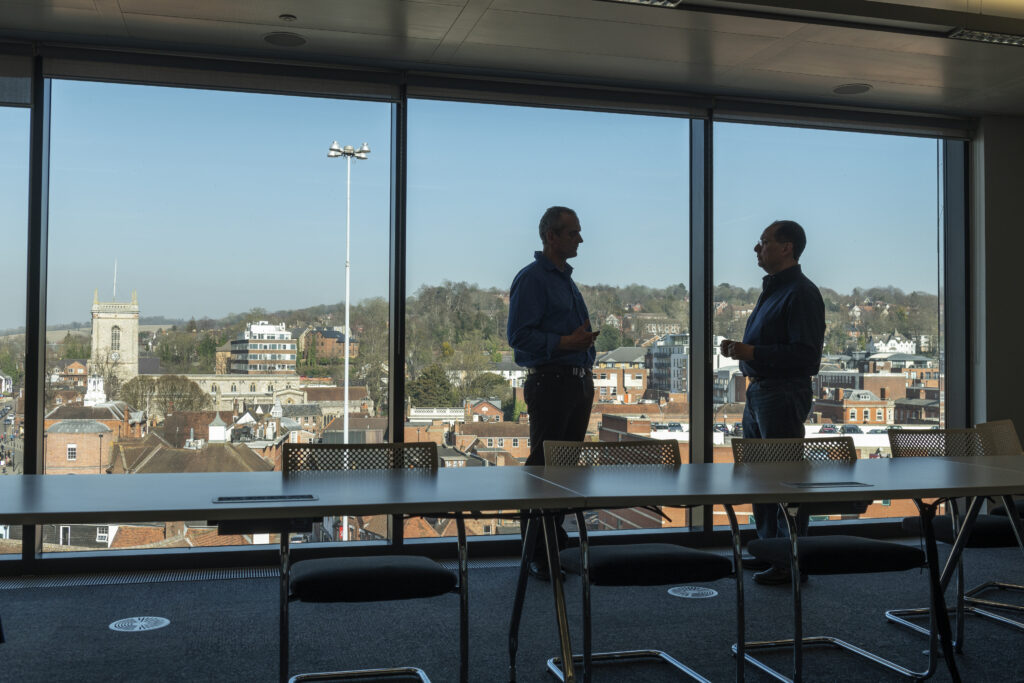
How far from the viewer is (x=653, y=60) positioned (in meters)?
5.34

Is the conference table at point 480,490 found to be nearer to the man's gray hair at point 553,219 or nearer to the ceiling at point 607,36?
the man's gray hair at point 553,219

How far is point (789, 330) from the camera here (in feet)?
15.8

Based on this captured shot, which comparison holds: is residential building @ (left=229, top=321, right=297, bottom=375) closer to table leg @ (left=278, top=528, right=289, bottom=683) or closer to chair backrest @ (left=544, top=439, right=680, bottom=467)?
chair backrest @ (left=544, top=439, right=680, bottom=467)

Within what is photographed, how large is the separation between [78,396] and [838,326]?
16.0 feet

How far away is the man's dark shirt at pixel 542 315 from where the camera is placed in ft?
15.6

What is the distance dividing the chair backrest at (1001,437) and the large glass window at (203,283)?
3241 millimetres

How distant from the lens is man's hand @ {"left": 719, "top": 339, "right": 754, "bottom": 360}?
15.6ft

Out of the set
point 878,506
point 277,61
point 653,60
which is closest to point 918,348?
point 878,506

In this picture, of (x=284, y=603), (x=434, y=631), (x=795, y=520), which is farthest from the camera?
(x=434, y=631)

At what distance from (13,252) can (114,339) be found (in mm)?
705

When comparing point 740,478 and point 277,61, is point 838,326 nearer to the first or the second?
point 740,478

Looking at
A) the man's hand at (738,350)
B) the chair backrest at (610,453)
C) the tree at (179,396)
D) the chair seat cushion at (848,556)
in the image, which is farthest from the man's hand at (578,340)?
the tree at (179,396)

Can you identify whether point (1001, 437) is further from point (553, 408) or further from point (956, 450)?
point (553, 408)

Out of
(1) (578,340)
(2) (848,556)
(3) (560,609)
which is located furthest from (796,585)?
(1) (578,340)
